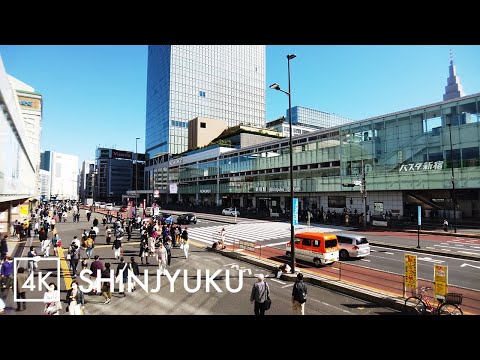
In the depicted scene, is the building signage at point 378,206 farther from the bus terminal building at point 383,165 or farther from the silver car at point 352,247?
the silver car at point 352,247

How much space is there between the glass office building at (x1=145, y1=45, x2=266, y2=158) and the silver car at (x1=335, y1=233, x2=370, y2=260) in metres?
97.4

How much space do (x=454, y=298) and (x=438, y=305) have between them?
719 mm

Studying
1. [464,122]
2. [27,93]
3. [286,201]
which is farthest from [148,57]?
[464,122]

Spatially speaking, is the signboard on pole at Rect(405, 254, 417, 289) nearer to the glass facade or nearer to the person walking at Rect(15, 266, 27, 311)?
the person walking at Rect(15, 266, 27, 311)

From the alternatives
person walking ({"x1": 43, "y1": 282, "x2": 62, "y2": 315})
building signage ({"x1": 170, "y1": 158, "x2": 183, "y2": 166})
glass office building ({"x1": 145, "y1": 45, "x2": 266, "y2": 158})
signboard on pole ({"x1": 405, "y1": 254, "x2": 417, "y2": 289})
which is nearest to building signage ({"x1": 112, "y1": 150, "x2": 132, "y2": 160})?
glass office building ({"x1": 145, "y1": 45, "x2": 266, "y2": 158})

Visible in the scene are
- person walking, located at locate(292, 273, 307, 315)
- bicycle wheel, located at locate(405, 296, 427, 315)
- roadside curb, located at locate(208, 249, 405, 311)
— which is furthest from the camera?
roadside curb, located at locate(208, 249, 405, 311)

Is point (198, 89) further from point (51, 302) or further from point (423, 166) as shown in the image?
point (51, 302)

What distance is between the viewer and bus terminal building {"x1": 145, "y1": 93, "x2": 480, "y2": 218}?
32.4 meters

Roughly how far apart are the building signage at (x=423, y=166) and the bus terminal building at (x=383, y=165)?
0.11 metres

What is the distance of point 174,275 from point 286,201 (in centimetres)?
4248

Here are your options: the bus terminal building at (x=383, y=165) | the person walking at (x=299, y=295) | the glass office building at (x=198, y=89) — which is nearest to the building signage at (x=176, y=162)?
the glass office building at (x=198, y=89)

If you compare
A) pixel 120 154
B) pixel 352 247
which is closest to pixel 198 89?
pixel 120 154

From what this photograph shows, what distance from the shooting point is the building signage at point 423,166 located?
3362 centimetres

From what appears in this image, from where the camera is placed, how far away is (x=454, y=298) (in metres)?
8.61
